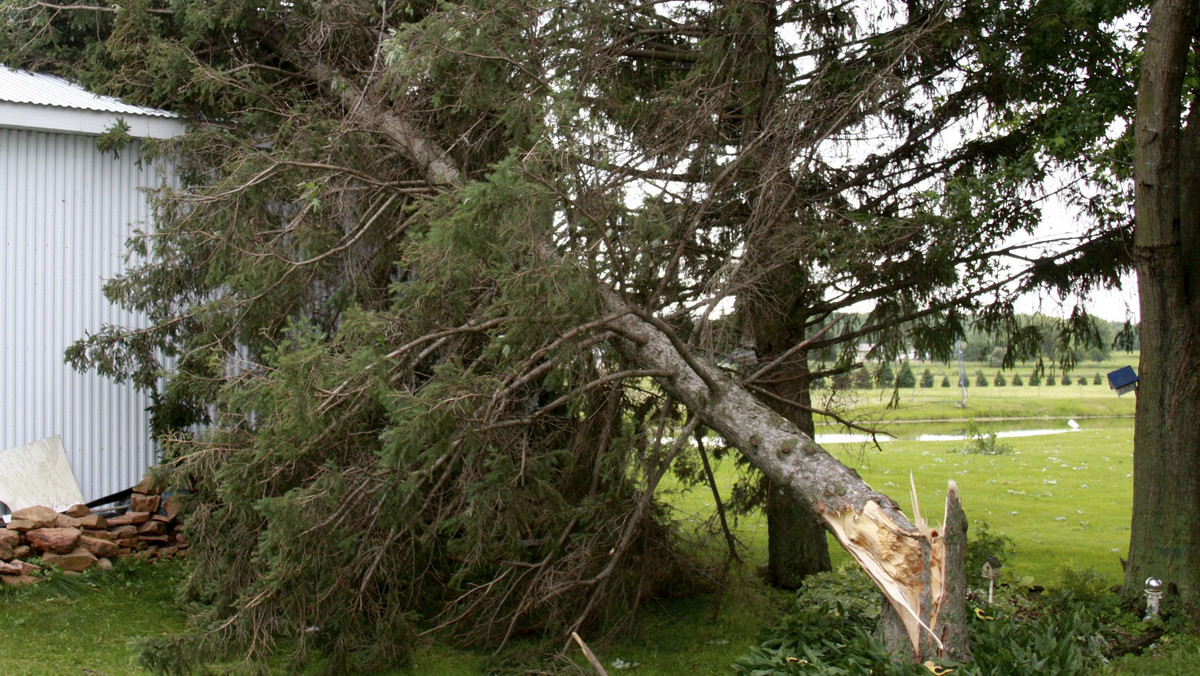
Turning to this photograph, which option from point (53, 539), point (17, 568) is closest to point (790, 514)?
point (53, 539)

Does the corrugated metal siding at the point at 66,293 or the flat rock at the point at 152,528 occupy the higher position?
the corrugated metal siding at the point at 66,293

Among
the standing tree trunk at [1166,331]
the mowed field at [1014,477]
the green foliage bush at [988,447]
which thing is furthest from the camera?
the green foliage bush at [988,447]

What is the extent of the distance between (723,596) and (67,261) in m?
7.16

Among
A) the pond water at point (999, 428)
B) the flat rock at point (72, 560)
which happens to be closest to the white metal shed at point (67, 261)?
the flat rock at point (72, 560)

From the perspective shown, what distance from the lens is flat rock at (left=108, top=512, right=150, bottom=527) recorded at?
939 cm

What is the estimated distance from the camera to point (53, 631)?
285 inches

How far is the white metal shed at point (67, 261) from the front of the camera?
359 inches

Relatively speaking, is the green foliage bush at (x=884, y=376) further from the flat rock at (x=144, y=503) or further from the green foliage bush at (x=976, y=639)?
the flat rock at (x=144, y=503)

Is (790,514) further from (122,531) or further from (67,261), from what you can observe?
(67,261)

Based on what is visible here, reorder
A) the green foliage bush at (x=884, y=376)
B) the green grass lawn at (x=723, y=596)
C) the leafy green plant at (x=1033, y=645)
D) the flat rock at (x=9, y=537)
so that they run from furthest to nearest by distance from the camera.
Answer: the green foliage bush at (x=884, y=376), the flat rock at (x=9, y=537), the green grass lawn at (x=723, y=596), the leafy green plant at (x=1033, y=645)

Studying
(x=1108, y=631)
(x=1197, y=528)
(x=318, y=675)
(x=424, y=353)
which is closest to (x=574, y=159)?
(x=424, y=353)

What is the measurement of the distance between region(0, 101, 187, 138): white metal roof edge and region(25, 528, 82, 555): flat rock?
12.2ft

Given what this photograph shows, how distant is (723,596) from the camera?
8.80 m

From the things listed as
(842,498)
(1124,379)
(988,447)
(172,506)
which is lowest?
(988,447)
